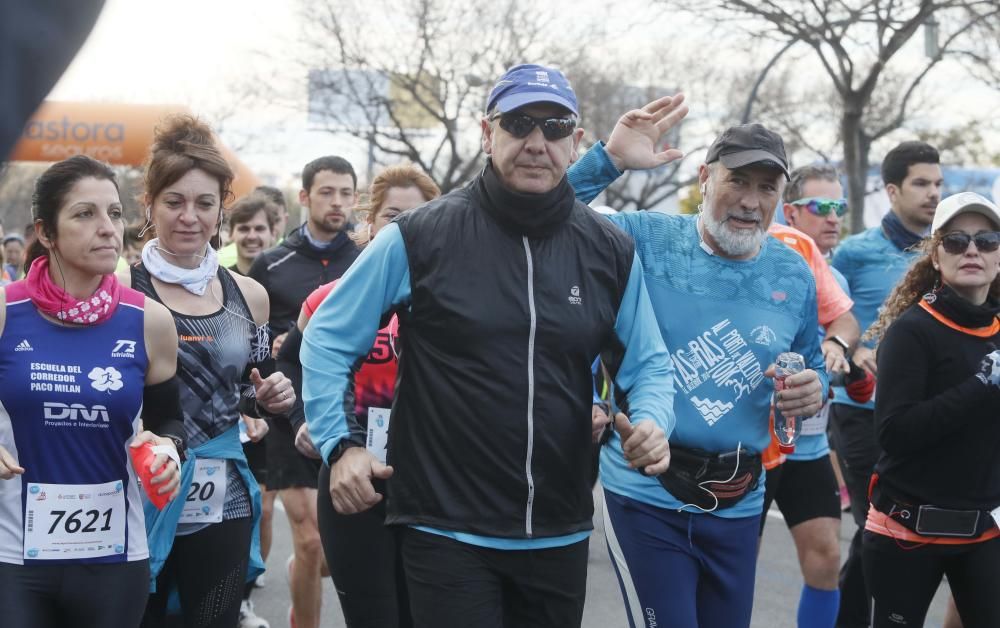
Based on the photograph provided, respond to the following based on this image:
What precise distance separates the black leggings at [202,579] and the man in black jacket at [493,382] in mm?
1144

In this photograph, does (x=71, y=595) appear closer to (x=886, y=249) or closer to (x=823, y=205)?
(x=823, y=205)

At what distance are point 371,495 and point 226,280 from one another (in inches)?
67.5

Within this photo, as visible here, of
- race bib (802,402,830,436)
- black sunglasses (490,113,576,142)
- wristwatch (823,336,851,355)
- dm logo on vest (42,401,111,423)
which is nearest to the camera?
black sunglasses (490,113,576,142)

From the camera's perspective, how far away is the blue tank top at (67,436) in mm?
3686

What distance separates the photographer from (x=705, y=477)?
165 inches

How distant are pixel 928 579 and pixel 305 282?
3.57 m

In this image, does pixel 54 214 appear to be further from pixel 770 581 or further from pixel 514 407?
pixel 770 581

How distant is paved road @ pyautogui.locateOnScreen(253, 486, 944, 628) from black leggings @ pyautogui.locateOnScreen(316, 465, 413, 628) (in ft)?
7.39

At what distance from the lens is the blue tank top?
3.69 metres

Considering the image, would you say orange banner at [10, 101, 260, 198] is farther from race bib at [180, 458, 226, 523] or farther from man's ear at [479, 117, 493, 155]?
man's ear at [479, 117, 493, 155]

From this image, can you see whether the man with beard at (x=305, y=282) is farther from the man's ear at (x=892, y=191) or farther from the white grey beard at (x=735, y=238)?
the man's ear at (x=892, y=191)

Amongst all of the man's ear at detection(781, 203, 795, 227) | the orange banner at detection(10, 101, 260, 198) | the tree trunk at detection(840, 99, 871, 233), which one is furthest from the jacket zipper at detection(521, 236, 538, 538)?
the orange banner at detection(10, 101, 260, 198)

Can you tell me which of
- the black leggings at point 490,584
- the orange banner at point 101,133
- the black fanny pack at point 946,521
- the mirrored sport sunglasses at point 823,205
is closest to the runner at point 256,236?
the mirrored sport sunglasses at point 823,205

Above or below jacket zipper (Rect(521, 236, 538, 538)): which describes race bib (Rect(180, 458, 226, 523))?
below
